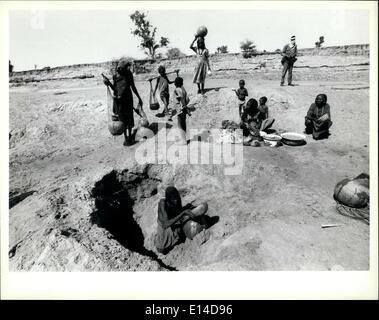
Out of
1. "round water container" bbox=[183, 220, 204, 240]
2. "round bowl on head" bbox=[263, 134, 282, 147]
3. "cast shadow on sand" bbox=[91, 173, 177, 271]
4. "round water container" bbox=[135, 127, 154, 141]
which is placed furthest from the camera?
"round water container" bbox=[135, 127, 154, 141]

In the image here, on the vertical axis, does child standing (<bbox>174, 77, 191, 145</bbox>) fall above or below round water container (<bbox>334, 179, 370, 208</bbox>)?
above

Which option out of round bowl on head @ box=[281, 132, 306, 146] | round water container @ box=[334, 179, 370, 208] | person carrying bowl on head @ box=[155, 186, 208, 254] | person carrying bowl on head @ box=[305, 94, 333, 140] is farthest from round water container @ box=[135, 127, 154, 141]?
round water container @ box=[334, 179, 370, 208]

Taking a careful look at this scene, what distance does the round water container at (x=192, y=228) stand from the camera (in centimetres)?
464

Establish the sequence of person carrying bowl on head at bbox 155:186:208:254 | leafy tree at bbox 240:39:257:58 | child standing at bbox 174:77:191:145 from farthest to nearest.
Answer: leafy tree at bbox 240:39:257:58
child standing at bbox 174:77:191:145
person carrying bowl on head at bbox 155:186:208:254

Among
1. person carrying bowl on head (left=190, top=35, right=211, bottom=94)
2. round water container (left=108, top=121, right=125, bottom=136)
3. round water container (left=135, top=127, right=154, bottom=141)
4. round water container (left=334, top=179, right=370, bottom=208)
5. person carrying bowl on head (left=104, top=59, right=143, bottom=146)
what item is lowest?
round water container (left=334, top=179, right=370, bottom=208)

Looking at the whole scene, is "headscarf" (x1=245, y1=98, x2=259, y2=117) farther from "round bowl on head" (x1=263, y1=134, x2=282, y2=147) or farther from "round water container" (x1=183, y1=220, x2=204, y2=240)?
"round water container" (x1=183, y1=220, x2=204, y2=240)

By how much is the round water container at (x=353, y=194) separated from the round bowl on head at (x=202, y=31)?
491 cm

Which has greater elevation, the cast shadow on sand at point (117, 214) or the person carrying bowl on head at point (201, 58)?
the person carrying bowl on head at point (201, 58)

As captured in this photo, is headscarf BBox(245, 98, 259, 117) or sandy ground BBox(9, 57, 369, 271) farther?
headscarf BBox(245, 98, 259, 117)

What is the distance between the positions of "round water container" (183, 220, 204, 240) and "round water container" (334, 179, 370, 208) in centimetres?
225

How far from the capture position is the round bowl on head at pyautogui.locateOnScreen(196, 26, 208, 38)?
756cm

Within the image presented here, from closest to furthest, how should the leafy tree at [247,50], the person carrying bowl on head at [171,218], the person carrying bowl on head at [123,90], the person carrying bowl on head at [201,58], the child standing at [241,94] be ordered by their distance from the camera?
the person carrying bowl on head at [171,218], the person carrying bowl on head at [123,90], the child standing at [241,94], the person carrying bowl on head at [201,58], the leafy tree at [247,50]

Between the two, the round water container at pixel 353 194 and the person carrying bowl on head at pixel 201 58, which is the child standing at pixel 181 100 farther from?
the round water container at pixel 353 194

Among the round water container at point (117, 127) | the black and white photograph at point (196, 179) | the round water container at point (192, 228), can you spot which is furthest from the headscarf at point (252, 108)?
the round water container at point (192, 228)
